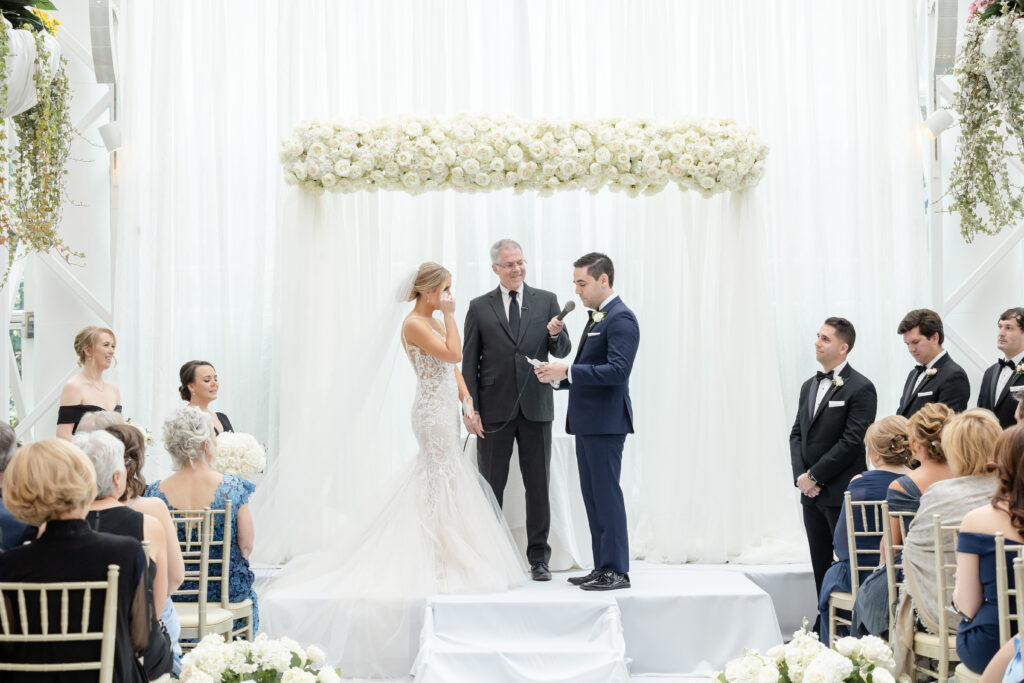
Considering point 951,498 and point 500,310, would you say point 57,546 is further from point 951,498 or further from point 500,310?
point 500,310

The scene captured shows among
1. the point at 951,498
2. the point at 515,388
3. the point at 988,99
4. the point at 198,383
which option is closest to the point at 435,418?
the point at 515,388

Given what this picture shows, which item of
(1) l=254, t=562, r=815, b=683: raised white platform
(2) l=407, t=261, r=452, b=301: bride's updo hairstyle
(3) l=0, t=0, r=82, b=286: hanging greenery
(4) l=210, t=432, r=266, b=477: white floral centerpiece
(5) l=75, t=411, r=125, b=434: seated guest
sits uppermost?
(3) l=0, t=0, r=82, b=286: hanging greenery

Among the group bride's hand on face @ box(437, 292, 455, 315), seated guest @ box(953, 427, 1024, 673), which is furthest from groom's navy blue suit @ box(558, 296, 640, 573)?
seated guest @ box(953, 427, 1024, 673)

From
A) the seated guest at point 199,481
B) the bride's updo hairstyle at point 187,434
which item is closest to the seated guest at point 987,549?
the seated guest at point 199,481

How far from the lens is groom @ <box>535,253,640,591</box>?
5434 millimetres

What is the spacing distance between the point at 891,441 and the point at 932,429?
45 centimetres

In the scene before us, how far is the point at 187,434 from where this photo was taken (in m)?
4.30

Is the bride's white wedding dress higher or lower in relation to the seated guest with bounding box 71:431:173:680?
lower

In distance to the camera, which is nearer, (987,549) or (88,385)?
(987,549)

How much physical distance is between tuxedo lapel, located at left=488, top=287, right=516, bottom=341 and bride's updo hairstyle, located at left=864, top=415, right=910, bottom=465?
82.1 inches

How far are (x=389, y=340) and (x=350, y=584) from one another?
1.28m

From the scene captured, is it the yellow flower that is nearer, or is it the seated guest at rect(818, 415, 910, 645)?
the seated guest at rect(818, 415, 910, 645)

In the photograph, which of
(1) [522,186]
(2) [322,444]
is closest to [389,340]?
(2) [322,444]

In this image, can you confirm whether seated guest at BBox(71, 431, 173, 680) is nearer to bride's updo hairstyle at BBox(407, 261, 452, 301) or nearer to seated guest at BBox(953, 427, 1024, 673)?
seated guest at BBox(953, 427, 1024, 673)
